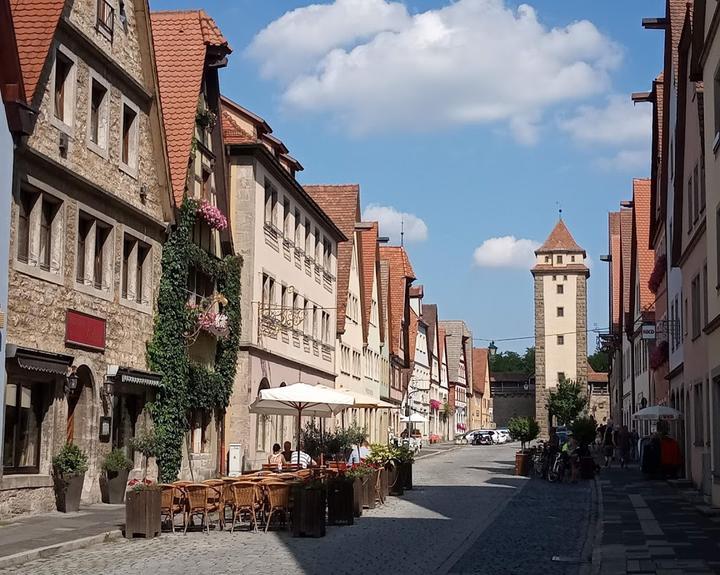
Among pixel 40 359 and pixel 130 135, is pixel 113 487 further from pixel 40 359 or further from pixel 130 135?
pixel 130 135

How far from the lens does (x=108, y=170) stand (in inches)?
944

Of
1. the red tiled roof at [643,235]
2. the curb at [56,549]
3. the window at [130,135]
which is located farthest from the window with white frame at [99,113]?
the red tiled roof at [643,235]

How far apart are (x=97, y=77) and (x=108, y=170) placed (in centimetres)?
188

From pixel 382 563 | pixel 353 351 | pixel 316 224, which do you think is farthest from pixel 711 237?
pixel 353 351

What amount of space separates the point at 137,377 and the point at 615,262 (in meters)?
56.5

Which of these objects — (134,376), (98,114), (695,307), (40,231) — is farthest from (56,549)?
(695,307)

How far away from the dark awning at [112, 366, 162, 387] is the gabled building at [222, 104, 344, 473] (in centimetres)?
816

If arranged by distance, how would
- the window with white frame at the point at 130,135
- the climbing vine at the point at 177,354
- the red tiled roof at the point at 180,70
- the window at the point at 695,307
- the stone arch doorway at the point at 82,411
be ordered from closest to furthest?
the stone arch doorway at the point at 82,411
the window with white frame at the point at 130,135
the climbing vine at the point at 177,354
the red tiled roof at the point at 180,70
the window at the point at 695,307

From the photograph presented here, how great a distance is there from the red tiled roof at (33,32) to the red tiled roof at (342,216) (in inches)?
1219

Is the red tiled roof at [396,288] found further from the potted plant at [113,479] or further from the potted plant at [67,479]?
the potted plant at [67,479]

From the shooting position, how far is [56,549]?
15.3 meters

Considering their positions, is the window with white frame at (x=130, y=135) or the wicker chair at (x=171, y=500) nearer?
the wicker chair at (x=171, y=500)

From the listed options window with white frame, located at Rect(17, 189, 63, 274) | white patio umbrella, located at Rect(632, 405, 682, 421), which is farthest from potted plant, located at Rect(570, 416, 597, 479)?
window with white frame, located at Rect(17, 189, 63, 274)

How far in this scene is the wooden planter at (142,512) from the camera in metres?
17.4
